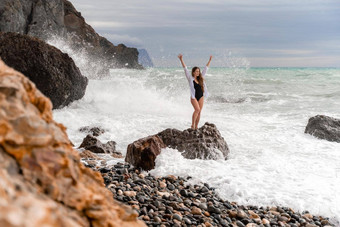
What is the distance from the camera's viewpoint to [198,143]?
22.6 feet

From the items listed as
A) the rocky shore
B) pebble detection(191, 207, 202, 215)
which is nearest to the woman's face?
the rocky shore

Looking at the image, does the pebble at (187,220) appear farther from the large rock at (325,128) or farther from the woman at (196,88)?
the large rock at (325,128)

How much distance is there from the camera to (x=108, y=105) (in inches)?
510

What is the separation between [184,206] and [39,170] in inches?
118

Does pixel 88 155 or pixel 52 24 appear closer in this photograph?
pixel 88 155

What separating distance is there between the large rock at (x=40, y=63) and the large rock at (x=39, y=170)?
876 cm

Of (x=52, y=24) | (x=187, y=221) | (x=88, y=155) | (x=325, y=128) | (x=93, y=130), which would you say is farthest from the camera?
(x=52, y=24)

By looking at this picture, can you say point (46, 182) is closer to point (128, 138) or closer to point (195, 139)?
point (195, 139)

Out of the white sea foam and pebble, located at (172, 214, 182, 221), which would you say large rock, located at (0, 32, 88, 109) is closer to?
the white sea foam

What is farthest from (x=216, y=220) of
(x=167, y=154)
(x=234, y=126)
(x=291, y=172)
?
(x=234, y=126)

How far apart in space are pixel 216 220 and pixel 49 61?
304 inches

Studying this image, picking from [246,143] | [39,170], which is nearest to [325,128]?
[246,143]

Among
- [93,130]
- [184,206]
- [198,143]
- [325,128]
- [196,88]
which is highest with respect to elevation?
[196,88]

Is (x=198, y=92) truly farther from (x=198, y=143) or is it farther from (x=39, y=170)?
(x=39, y=170)
